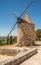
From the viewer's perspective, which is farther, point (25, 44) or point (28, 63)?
point (25, 44)

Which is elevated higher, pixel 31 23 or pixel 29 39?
pixel 31 23

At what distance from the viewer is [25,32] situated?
1691cm

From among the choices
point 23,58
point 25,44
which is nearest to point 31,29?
point 25,44

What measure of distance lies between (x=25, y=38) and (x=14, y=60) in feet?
37.4

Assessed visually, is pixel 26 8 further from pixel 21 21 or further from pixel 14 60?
pixel 14 60

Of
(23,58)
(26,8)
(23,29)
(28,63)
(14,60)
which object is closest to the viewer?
(14,60)

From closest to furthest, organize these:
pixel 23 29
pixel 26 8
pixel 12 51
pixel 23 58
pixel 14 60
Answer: pixel 14 60 → pixel 23 58 → pixel 12 51 → pixel 23 29 → pixel 26 8

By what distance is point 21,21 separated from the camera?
17.4 metres

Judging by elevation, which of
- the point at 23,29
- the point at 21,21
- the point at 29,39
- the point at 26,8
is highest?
the point at 26,8

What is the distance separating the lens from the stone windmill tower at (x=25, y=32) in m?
17.0

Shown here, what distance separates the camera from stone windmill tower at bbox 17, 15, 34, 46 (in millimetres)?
17000

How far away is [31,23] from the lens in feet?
58.1

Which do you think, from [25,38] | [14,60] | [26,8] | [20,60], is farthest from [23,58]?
[26,8]

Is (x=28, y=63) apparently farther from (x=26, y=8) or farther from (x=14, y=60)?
(x=26, y=8)
